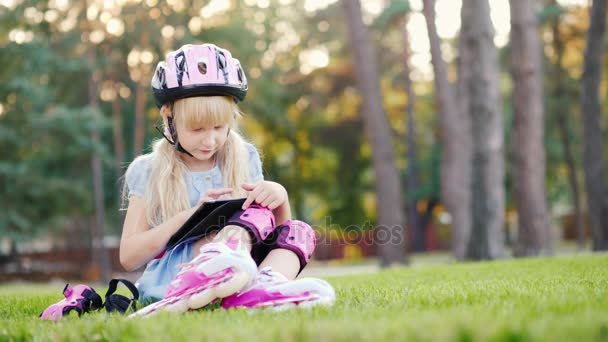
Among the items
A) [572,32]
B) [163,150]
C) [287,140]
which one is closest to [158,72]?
[163,150]

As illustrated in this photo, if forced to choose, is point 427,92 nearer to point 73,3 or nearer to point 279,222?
point 73,3

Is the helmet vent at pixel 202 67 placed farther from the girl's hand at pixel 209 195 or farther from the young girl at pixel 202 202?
the girl's hand at pixel 209 195

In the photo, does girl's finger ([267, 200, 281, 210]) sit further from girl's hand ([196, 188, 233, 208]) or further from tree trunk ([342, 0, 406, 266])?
tree trunk ([342, 0, 406, 266])

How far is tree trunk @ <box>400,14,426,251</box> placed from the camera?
27.3 meters

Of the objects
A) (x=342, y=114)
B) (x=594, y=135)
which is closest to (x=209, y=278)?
(x=594, y=135)

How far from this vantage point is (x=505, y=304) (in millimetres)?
2633

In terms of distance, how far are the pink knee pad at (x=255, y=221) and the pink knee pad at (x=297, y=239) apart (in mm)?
79

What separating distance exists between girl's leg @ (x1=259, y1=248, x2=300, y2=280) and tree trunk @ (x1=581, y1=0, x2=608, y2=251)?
841 centimetres

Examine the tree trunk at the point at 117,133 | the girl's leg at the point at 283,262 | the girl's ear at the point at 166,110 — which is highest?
the tree trunk at the point at 117,133

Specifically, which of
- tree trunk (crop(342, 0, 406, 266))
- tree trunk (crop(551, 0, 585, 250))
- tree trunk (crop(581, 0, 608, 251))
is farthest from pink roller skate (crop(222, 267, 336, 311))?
tree trunk (crop(551, 0, 585, 250))

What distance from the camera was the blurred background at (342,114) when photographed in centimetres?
1041

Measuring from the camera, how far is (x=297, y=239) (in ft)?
11.2

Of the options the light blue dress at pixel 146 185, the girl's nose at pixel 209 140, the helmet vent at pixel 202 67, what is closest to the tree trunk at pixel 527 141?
the light blue dress at pixel 146 185

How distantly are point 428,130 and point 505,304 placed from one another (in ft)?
101
